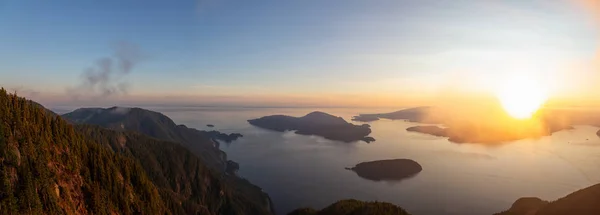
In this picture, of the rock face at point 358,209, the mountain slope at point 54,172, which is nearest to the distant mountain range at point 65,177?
the mountain slope at point 54,172

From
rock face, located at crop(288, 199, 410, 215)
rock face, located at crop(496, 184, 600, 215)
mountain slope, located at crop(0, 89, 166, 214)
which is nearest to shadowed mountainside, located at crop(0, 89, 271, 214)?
mountain slope, located at crop(0, 89, 166, 214)

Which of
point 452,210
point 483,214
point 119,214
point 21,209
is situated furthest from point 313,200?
point 21,209

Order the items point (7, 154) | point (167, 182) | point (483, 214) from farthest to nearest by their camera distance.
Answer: point (167, 182)
point (483, 214)
point (7, 154)

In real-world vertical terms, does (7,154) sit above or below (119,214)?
above

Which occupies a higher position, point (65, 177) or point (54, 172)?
point (54, 172)

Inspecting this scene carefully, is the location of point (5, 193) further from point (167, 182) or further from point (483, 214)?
point (483, 214)

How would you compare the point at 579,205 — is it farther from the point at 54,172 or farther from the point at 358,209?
the point at 54,172

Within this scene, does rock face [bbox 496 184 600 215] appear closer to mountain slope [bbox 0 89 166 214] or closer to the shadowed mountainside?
the shadowed mountainside

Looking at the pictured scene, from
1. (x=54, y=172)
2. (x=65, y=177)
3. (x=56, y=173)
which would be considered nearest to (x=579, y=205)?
(x=65, y=177)
